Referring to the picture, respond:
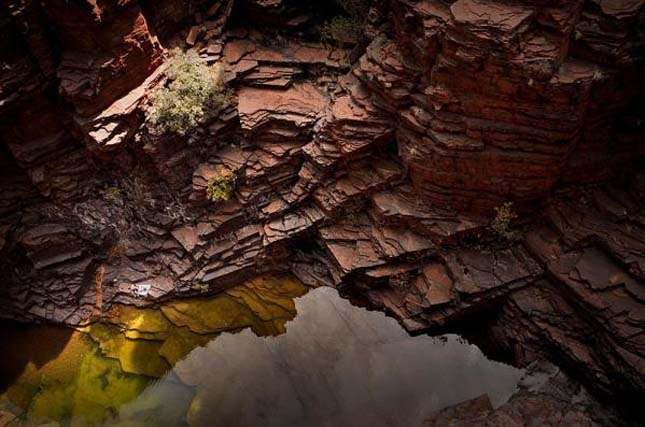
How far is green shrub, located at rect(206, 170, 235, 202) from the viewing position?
10773mm

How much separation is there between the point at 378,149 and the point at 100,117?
5812 mm

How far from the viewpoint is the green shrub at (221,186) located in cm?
1077

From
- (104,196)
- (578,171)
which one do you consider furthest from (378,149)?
(104,196)

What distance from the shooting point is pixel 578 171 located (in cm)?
890

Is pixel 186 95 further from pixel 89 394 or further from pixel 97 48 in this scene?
pixel 89 394

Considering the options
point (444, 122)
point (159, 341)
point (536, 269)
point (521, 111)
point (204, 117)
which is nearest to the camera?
point (521, 111)

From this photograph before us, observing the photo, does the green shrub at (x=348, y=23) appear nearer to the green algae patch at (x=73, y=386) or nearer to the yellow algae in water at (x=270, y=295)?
the yellow algae in water at (x=270, y=295)

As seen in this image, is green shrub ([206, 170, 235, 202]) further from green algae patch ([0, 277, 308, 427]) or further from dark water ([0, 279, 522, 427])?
dark water ([0, 279, 522, 427])

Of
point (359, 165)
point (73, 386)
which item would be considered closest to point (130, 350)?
point (73, 386)

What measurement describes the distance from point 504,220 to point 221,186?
6204 millimetres

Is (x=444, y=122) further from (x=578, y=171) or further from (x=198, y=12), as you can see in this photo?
(x=198, y=12)

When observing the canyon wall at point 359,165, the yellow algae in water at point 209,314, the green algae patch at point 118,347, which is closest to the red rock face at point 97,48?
the canyon wall at point 359,165

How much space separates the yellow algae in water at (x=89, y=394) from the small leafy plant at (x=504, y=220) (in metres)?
8.33

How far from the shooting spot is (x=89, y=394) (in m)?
10.4
